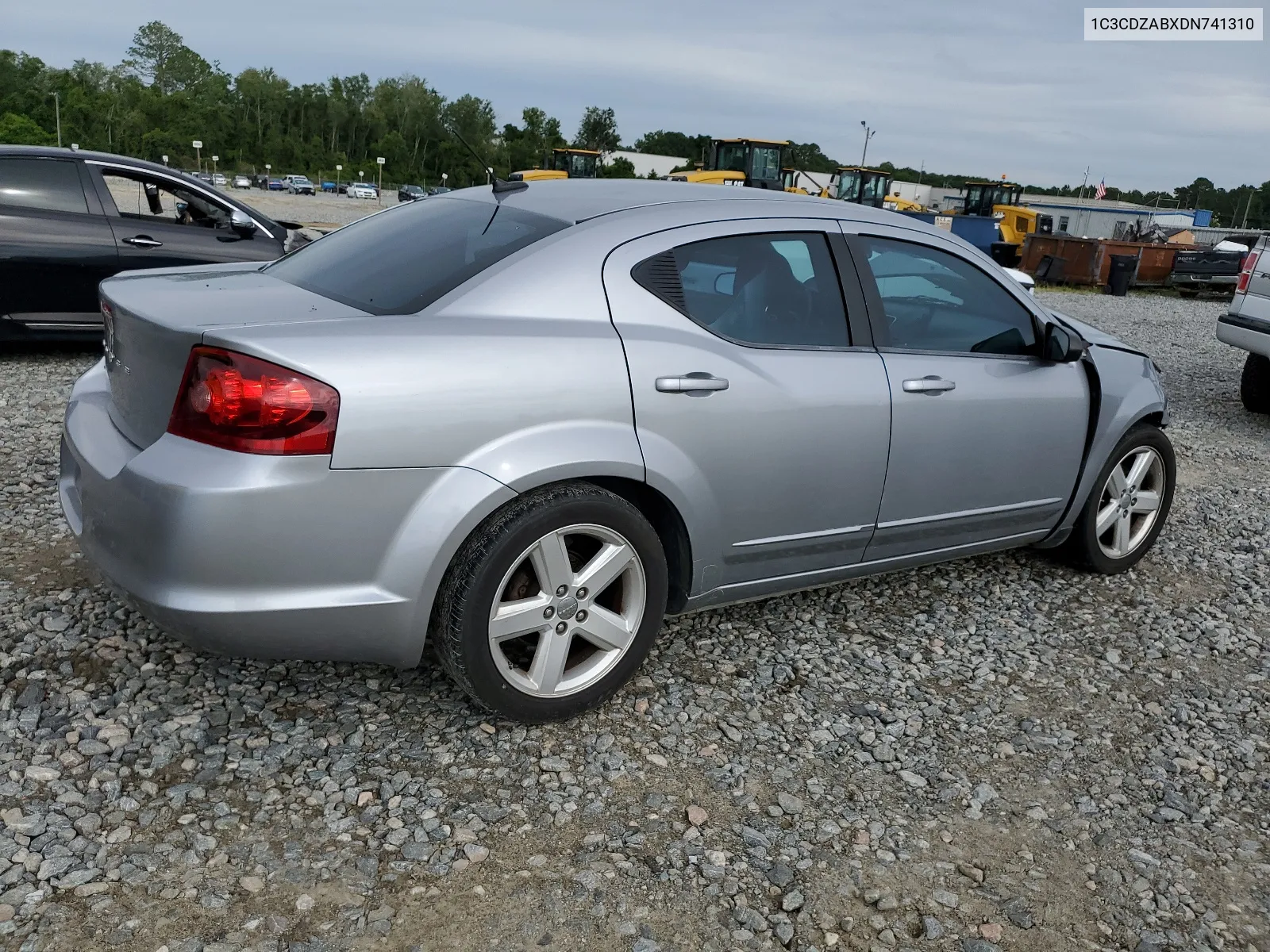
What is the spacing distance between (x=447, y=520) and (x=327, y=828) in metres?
0.82

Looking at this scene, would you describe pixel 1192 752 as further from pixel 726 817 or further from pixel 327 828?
pixel 327 828

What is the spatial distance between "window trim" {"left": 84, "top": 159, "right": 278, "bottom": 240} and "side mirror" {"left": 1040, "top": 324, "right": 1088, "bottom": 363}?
243 inches

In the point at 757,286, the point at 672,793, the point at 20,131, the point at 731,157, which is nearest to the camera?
the point at 672,793

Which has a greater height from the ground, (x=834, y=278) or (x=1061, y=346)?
(x=834, y=278)

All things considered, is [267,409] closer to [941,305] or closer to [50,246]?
[941,305]

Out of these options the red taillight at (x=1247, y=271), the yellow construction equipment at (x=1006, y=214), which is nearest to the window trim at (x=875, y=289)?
the red taillight at (x=1247, y=271)

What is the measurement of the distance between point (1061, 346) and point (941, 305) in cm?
51

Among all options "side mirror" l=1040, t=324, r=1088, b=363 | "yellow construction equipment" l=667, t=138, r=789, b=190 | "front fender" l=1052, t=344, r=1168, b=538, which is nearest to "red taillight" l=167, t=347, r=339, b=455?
"side mirror" l=1040, t=324, r=1088, b=363

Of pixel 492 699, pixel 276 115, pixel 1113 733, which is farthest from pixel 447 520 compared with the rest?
pixel 276 115

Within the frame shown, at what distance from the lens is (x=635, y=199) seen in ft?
11.1

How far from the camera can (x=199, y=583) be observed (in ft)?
8.27

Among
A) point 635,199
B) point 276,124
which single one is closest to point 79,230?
point 635,199

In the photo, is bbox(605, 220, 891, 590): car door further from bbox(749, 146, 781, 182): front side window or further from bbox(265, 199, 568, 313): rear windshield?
bbox(749, 146, 781, 182): front side window

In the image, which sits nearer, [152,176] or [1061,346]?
[1061,346]
